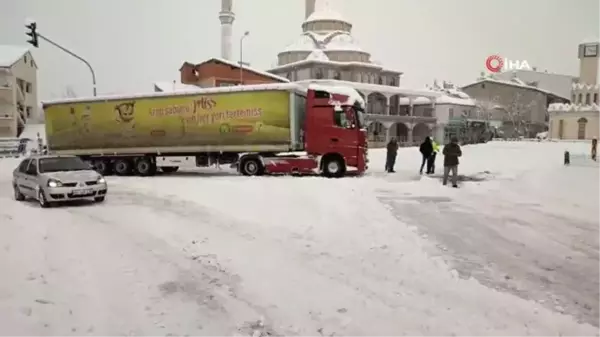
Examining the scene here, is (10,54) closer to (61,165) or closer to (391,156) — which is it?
(61,165)

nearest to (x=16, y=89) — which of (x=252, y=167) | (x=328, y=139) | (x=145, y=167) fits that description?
(x=145, y=167)

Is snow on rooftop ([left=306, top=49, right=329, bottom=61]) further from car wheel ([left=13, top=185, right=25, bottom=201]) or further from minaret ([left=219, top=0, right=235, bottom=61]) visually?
car wheel ([left=13, top=185, right=25, bottom=201])

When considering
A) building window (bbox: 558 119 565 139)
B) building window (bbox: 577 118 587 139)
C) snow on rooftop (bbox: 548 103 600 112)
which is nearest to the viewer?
snow on rooftop (bbox: 548 103 600 112)

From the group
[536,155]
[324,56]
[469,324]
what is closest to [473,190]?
[469,324]

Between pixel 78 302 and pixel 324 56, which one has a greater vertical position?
pixel 324 56

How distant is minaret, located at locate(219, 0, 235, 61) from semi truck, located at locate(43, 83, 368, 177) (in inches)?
1470

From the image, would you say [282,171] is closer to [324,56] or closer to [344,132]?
[344,132]

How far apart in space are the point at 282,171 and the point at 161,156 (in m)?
5.87

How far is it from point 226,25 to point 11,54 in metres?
23.6

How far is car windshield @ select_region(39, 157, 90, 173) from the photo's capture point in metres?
14.5

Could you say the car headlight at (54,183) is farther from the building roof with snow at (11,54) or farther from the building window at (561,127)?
the building window at (561,127)

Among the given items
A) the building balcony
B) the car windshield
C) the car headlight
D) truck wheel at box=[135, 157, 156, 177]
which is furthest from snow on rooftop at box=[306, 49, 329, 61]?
the car headlight

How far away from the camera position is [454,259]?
8.70 metres

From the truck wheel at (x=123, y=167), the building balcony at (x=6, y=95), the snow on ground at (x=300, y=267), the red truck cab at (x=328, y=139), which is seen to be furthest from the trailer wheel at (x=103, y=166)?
the building balcony at (x=6, y=95)
